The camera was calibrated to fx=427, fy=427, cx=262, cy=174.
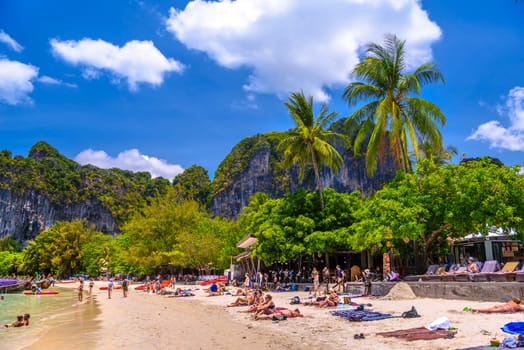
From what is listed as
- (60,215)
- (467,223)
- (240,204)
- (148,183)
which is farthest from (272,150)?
(467,223)

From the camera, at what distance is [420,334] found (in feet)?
24.9

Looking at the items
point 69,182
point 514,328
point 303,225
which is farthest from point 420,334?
point 69,182

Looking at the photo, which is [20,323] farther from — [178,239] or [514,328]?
[178,239]

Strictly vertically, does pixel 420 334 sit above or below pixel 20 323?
above

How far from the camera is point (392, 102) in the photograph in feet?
62.7

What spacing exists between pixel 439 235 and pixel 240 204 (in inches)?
3589

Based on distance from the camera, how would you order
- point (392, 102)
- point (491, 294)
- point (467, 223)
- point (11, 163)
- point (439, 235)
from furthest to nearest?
point (11, 163) → point (392, 102) → point (439, 235) → point (467, 223) → point (491, 294)

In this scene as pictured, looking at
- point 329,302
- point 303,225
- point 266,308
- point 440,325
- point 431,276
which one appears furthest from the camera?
point 303,225

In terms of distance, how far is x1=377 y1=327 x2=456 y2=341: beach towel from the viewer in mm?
7342

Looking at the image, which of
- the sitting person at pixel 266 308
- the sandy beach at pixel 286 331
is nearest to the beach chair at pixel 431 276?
the sandy beach at pixel 286 331

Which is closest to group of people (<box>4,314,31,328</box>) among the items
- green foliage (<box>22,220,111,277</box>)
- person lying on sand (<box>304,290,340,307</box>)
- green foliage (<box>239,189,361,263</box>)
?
person lying on sand (<box>304,290,340,307</box>)

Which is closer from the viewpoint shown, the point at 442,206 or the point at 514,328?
the point at 514,328

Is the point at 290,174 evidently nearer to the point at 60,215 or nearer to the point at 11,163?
the point at 60,215

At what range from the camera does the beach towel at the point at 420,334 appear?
7.34 m
